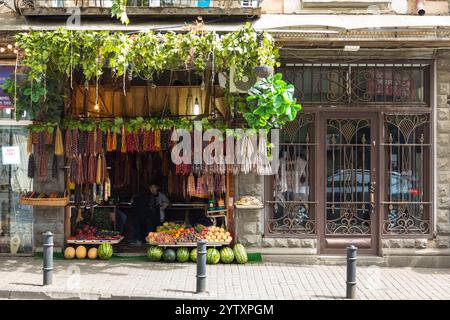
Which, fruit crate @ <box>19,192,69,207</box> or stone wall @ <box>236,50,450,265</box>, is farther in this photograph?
stone wall @ <box>236,50,450,265</box>

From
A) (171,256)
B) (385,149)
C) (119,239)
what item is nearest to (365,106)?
(385,149)

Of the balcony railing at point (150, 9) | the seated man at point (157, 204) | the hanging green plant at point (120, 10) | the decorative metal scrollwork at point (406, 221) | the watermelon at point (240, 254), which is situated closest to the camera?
the hanging green plant at point (120, 10)

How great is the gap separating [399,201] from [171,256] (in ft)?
15.5

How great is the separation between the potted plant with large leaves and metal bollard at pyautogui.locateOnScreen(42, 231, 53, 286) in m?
4.08

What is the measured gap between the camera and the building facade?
12.1 metres

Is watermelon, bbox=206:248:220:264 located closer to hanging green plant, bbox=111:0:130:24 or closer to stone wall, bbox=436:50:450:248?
stone wall, bbox=436:50:450:248

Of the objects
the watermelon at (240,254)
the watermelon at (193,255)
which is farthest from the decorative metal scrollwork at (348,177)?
the watermelon at (193,255)

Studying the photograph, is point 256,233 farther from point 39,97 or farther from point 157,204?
point 39,97

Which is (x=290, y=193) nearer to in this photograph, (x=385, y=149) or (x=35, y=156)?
(x=385, y=149)

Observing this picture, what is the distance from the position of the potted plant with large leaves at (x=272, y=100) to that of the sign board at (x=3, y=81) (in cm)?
497

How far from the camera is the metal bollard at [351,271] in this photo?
30.3ft

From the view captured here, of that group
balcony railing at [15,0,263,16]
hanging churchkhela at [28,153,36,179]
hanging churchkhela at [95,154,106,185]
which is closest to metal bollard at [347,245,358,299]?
balcony railing at [15,0,263,16]

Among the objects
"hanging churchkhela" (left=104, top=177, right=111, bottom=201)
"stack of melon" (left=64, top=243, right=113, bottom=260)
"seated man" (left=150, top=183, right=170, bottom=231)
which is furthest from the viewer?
"seated man" (left=150, top=183, right=170, bottom=231)

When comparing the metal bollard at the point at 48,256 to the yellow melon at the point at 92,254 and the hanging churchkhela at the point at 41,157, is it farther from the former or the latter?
the hanging churchkhela at the point at 41,157
